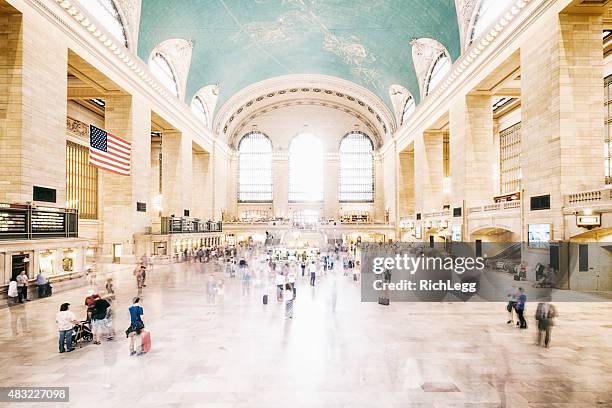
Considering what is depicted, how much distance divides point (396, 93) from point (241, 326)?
3176 centimetres

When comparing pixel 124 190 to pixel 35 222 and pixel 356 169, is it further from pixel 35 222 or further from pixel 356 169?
pixel 356 169

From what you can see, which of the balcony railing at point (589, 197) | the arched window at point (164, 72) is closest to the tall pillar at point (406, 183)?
the arched window at point (164, 72)

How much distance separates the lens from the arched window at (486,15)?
18516 mm

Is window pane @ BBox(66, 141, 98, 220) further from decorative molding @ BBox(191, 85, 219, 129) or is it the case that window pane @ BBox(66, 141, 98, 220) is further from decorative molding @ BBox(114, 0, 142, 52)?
decorative molding @ BBox(191, 85, 219, 129)

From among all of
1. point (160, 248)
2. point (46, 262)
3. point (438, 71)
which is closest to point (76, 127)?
point (160, 248)

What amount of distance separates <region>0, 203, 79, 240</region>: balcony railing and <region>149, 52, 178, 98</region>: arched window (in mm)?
13629

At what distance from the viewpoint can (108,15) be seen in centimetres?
1936

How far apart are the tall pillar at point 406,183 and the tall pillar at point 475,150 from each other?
49.4ft

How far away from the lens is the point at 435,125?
1128 inches

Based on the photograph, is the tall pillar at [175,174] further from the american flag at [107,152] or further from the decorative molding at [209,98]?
the american flag at [107,152]

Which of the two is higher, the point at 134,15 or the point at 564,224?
the point at 134,15

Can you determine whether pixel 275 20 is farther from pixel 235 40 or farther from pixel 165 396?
pixel 165 396

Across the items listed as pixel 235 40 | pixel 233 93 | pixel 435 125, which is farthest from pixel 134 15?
pixel 435 125

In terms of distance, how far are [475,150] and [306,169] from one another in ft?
95.7
